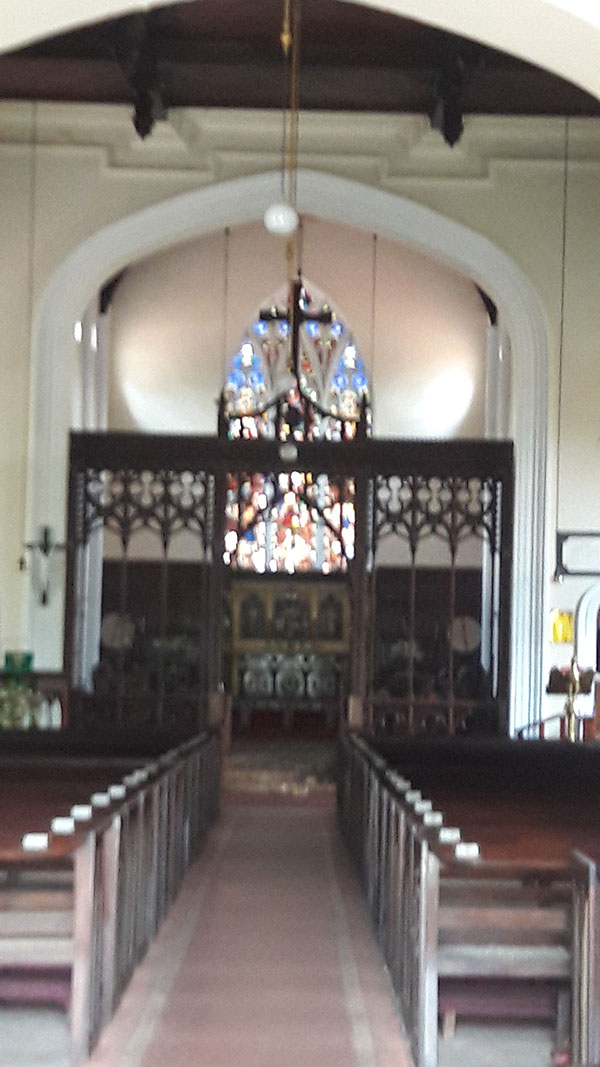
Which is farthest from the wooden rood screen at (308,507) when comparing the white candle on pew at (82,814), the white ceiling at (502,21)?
the white candle on pew at (82,814)

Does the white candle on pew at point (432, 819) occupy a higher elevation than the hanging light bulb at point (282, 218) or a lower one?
lower

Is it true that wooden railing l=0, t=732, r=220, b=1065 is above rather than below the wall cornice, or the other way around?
below

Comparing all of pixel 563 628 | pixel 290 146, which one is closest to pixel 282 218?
pixel 290 146

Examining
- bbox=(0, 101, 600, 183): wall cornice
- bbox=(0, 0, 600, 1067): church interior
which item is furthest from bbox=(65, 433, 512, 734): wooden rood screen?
bbox=(0, 101, 600, 183): wall cornice

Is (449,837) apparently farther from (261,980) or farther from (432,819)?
(261,980)

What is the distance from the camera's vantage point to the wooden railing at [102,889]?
400cm

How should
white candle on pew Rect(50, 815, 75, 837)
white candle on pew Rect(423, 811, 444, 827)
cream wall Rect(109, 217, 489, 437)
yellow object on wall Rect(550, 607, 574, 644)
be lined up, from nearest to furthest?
white candle on pew Rect(50, 815, 75, 837) → white candle on pew Rect(423, 811, 444, 827) → yellow object on wall Rect(550, 607, 574, 644) → cream wall Rect(109, 217, 489, 437)

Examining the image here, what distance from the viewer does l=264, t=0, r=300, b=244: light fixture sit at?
7881 millimetres

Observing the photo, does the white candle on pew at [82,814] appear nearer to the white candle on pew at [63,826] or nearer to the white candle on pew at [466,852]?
the white candle on pew at [63,826]

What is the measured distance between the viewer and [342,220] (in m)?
11.5

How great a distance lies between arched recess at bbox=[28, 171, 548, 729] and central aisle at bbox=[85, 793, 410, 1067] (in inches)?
147

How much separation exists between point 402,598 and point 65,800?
11.4 m

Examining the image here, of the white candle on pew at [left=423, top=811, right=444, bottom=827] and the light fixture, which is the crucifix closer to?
the light fixture

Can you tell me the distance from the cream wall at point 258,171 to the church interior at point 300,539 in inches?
1.1
